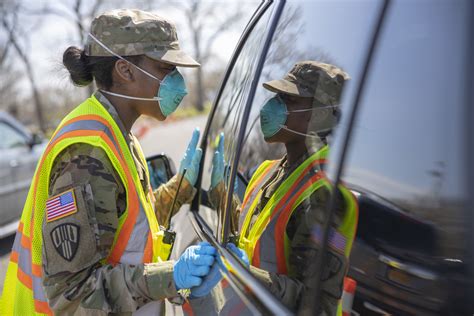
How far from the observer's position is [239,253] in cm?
162

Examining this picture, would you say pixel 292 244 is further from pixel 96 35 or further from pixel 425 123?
pixel 96 35

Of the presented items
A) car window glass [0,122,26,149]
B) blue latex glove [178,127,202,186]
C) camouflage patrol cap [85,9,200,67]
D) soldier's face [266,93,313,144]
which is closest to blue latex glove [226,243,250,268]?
soldier's face [266,93,313,144]

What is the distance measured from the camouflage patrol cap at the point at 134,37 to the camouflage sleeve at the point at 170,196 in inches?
27.1

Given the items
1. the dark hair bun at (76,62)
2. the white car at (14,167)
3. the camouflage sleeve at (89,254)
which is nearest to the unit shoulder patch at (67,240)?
the camouflage sleeve at (89,254)

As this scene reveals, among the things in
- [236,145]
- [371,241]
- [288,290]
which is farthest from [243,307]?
[236,145]

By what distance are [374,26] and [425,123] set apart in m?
0.28

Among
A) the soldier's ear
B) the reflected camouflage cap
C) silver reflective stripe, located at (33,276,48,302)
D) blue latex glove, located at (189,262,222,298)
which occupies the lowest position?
silver reflective stripe, located at (33,276,48,302)

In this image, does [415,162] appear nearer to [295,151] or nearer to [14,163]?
[295,151]

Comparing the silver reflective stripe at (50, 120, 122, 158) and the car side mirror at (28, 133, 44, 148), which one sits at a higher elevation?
the silver reflective stripe at (50, 120, 122, 158)

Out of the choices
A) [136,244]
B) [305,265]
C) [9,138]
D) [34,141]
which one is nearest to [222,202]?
[136,244]

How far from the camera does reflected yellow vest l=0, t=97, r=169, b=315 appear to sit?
5.55 feet

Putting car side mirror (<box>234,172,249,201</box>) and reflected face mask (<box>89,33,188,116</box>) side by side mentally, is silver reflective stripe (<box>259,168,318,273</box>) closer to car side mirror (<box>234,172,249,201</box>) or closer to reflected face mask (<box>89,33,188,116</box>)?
car side mirror (<box>234,172,249,201</box>)

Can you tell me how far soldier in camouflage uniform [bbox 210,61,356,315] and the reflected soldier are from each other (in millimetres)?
351

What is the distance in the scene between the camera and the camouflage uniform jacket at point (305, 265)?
1.16 meters
